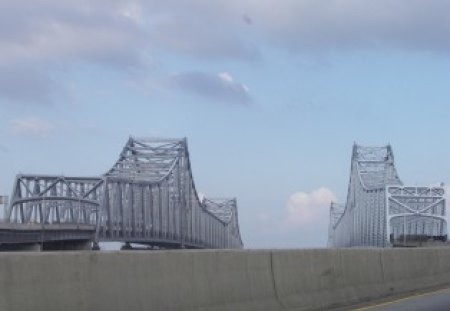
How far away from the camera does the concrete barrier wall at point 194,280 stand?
8672 mm

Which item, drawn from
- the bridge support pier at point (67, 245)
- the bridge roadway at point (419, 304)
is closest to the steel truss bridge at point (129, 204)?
the bridge support pier at point (67, 245)

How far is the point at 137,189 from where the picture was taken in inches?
4530

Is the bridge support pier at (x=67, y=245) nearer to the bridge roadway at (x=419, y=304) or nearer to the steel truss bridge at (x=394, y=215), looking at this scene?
the steel truss bridge at (x=394, y=215)

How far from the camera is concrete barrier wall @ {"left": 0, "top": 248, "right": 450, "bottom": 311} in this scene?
8.67m

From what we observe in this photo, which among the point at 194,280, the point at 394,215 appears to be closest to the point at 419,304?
the point at 194,280

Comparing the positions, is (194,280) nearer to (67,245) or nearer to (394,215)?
(67,245)

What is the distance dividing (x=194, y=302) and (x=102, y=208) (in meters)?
92.0

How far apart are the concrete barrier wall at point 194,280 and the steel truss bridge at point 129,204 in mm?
56143

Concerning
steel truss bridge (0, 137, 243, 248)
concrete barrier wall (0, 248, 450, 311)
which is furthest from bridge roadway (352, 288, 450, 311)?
steel truss bridge (0, 137, 243, 248)

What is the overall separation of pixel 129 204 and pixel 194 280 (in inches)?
3940

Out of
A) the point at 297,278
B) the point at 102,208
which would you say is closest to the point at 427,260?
the point at 297,278

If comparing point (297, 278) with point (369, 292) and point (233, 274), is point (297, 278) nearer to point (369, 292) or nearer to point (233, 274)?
point (233, 274)

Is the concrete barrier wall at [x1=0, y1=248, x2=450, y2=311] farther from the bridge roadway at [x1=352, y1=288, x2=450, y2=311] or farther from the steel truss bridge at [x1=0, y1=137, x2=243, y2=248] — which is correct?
the steel truss bridge at [x1=0, y1=137, x2=243, y2=248]

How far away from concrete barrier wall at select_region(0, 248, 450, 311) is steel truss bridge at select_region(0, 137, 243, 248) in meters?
56.1
